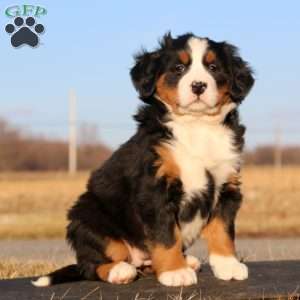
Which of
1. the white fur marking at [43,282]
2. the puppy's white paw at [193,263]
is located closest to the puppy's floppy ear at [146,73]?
the puppy's white paw at [193,263]

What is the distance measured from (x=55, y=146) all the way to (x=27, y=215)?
25.3m

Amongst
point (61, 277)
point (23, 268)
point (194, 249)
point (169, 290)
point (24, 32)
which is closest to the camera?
point (169, 290)

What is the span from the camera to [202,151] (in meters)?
5.39

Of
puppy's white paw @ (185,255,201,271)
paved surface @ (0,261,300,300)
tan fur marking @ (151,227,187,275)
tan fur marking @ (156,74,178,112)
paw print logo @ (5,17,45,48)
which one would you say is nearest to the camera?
paved surface @ (0,261,300,300)

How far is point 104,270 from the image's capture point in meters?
5.52

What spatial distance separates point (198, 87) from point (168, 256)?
1.26 meters

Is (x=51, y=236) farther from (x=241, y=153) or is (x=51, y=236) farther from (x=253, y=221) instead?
(x=241, y=153)

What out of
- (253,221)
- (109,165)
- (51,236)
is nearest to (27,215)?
(51,236)

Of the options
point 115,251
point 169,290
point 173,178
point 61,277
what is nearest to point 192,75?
point 173,178

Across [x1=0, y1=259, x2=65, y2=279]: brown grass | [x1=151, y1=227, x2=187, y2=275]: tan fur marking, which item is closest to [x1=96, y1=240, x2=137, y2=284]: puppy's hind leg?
[x1=151, y1=227, x2=187, y2=275]: tan fur marking

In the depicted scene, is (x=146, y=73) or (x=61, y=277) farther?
(x=61, y=277)

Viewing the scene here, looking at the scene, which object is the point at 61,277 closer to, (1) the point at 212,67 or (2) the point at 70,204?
(1) the point at 212,67

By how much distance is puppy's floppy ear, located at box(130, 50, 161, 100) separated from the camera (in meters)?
5.54

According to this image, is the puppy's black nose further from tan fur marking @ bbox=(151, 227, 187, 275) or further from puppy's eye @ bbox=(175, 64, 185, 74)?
tan fur marking @ bbox=(151, 227, 187, 275)
